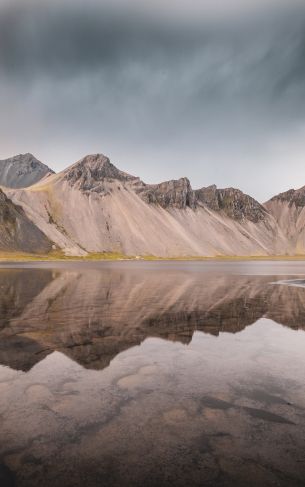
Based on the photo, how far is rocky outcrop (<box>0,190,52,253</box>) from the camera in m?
156

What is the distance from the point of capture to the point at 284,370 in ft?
36.3

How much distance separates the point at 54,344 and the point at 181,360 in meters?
4.75

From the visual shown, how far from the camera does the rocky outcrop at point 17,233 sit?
511 ft

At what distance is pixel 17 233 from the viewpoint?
161125 mm

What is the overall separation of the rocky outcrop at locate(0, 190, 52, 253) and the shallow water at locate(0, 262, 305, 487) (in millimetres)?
147138

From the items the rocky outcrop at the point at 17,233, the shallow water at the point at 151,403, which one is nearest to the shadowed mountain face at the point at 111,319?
the shallow water at the point at 151,403

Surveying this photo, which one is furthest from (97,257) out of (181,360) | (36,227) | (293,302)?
(181,360)

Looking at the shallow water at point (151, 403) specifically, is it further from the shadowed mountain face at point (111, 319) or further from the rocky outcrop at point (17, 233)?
the rocky outcrop at point (17, 233)

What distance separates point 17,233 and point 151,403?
164m

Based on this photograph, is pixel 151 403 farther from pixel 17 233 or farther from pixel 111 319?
pixel 17 233

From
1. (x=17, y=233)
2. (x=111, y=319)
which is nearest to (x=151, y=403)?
(x=111, y=319)

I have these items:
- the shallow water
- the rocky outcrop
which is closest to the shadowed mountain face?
the shallow water

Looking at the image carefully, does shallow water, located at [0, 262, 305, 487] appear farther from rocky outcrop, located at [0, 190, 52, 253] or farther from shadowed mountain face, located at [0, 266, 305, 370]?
rocky outcrop, located at [0, 190, 52, 253]

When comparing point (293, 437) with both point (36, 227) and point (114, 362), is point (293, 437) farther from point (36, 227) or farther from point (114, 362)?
point (36, 227)
